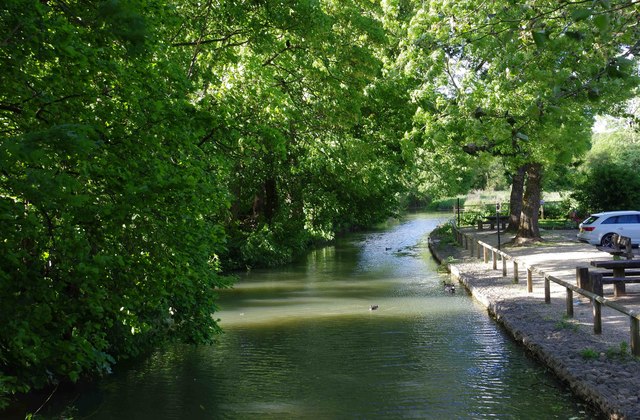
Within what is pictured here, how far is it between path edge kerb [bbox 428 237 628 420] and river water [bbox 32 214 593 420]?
183 millimetres

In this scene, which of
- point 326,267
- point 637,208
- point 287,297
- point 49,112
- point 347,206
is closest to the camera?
point 49,112

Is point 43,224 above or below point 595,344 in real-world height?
above

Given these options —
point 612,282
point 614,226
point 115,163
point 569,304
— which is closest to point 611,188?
point 614,226

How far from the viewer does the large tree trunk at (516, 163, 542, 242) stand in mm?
30047

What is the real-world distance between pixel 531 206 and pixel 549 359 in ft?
63.8

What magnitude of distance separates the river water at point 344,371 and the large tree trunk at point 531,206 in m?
11.1

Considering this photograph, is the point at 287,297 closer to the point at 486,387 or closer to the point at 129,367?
the point at 129,367

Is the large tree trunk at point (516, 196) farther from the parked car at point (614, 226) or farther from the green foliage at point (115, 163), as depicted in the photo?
the green foliage at point (115, 163)

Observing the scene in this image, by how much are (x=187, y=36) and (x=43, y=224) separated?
24.2 feet

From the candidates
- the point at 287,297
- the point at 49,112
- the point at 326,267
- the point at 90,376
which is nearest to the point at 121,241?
the point at 49,112

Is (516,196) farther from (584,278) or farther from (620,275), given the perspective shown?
(584,278)

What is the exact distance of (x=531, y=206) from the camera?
Answer: 98.1ft

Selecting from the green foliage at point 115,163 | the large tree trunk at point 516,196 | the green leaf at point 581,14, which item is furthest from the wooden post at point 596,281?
the large tree trunk at point 516,196

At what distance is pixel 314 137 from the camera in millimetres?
22188
